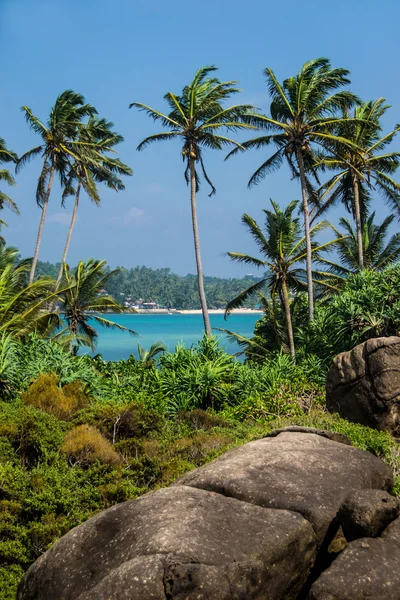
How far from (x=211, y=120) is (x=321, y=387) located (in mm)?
15468

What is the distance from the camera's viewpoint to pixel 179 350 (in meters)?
19.6

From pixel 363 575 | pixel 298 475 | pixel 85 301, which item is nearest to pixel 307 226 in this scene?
pixel 85 301

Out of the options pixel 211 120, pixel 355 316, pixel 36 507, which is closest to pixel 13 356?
pixel 36 507

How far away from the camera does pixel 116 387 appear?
18.2m

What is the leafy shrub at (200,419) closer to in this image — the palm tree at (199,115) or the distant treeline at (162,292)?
the palm tree at (199,115)

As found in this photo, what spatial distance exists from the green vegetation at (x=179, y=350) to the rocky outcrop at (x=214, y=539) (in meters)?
1.99

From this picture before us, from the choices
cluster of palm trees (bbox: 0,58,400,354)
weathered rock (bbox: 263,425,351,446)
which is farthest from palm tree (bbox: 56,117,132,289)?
weathered rock (bbox: 263,425,351,446)

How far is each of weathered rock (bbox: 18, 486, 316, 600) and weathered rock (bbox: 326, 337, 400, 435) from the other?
7219 mm

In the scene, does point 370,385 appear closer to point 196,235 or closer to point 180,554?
point 180,554

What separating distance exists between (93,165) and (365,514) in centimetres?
3088

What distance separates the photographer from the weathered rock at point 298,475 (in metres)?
6.84

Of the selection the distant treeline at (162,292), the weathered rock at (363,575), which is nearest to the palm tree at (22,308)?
the weathered rock at (363,575)

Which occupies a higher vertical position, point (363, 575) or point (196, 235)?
point (196, 235)

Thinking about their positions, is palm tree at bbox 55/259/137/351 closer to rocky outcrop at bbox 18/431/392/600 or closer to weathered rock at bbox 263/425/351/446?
weathered rock at bbox 263/425/351/446
